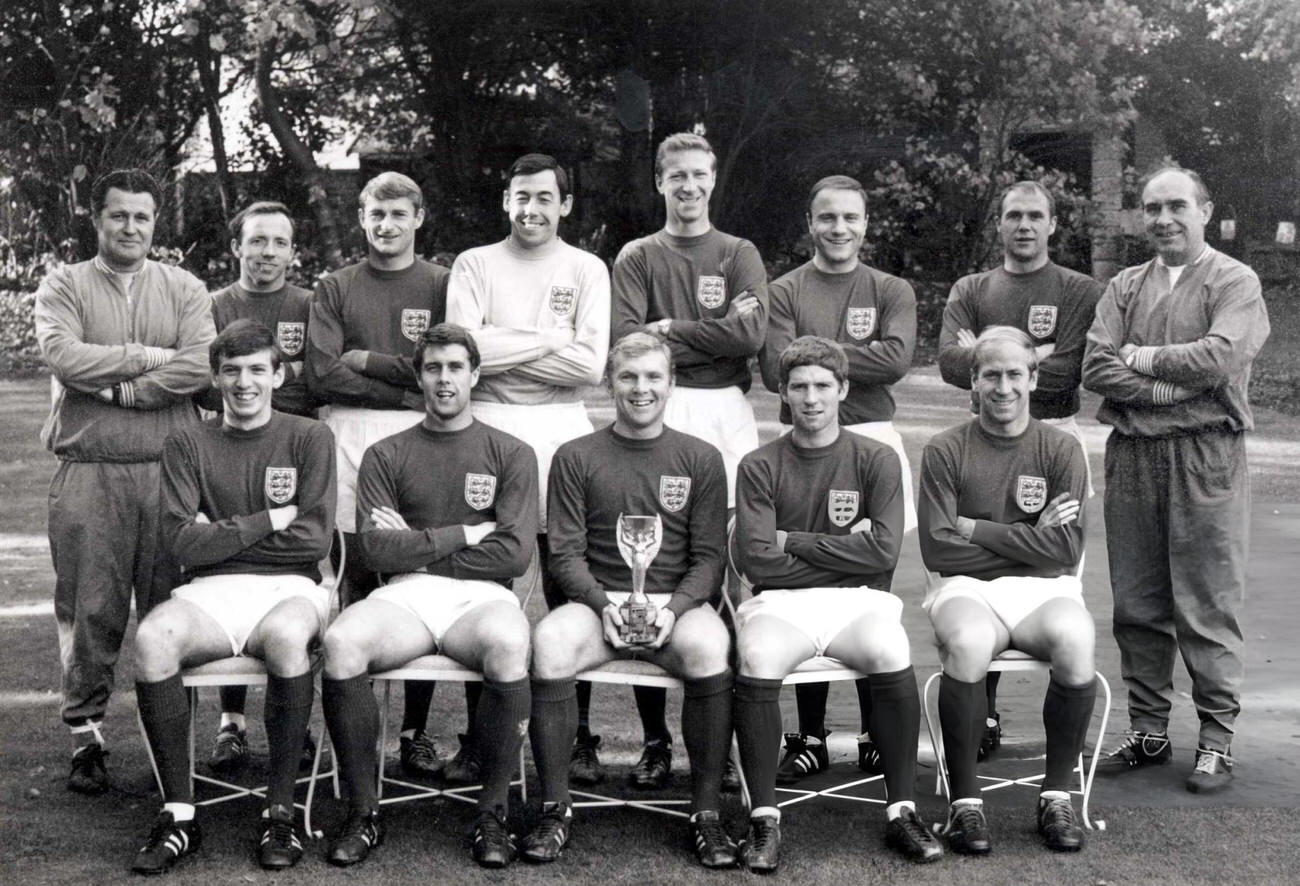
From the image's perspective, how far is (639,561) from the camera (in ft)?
13.1

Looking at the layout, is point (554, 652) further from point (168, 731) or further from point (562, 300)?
point (562, 300)

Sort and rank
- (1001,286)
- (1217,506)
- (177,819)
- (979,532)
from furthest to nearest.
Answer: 1. (1001,286)
2. (1217,506)
3. (979,532)
4. (177,819)

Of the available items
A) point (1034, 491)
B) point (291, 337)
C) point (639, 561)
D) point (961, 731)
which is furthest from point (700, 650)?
point (291, 337)

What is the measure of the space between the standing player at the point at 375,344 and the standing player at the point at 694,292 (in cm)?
68

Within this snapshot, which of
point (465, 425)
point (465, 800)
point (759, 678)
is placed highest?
point (465, 425)

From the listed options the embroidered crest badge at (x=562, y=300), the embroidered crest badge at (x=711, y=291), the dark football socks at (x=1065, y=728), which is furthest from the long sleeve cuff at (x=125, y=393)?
the dark football socks at (x=1065, y=728)

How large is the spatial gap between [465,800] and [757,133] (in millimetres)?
13536

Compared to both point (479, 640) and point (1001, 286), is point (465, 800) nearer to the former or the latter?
point (479, 640)

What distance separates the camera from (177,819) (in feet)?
13.0

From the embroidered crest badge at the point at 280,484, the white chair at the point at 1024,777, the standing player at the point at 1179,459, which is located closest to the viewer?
the white chair at the point at 1024,777

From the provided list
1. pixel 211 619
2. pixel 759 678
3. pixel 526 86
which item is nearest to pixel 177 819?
pixel 211 619

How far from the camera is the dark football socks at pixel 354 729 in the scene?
4020mm

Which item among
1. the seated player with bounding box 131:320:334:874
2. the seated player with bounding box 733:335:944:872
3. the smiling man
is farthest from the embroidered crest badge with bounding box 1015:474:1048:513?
the smiling man

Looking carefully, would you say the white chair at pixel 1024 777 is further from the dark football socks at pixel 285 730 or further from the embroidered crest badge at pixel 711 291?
the dark football socks at pixel 285 730
